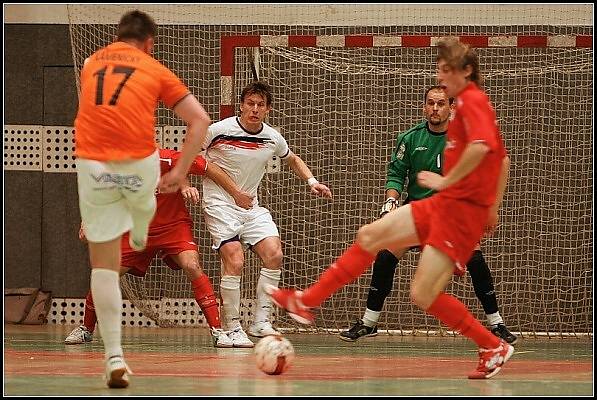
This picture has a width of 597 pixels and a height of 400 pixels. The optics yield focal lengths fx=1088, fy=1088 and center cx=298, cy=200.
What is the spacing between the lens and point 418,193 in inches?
333

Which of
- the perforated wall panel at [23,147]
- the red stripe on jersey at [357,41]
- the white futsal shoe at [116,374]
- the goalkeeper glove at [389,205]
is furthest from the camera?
the perforated wall panel at [23,147]

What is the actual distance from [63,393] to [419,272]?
1913mm

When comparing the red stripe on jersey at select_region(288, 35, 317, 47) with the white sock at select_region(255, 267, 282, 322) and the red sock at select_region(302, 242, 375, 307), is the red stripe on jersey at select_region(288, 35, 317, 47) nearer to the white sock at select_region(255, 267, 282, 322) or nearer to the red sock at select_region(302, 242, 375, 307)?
the white sock at select_region(255, 267, 282, 322)

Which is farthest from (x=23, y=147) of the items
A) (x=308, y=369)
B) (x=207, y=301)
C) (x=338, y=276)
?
(x=338, y=276)

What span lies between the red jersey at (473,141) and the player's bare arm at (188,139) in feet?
4.24

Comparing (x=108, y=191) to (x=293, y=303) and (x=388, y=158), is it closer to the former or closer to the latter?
(x=293, y=303)

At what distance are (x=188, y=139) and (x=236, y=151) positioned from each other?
3185 mm

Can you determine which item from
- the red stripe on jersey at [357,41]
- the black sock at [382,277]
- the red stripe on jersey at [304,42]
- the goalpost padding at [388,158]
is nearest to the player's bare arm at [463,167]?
the black sock at [382,277]

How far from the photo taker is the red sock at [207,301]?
8.36 metres

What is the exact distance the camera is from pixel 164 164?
8438 mm

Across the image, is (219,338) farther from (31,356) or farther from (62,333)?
(62,333)

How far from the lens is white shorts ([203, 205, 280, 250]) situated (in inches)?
331

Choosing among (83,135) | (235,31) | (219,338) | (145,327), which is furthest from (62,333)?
(83,135)

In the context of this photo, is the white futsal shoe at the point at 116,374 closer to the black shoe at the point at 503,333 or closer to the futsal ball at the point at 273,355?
the futsal ball at the point at 273,355
